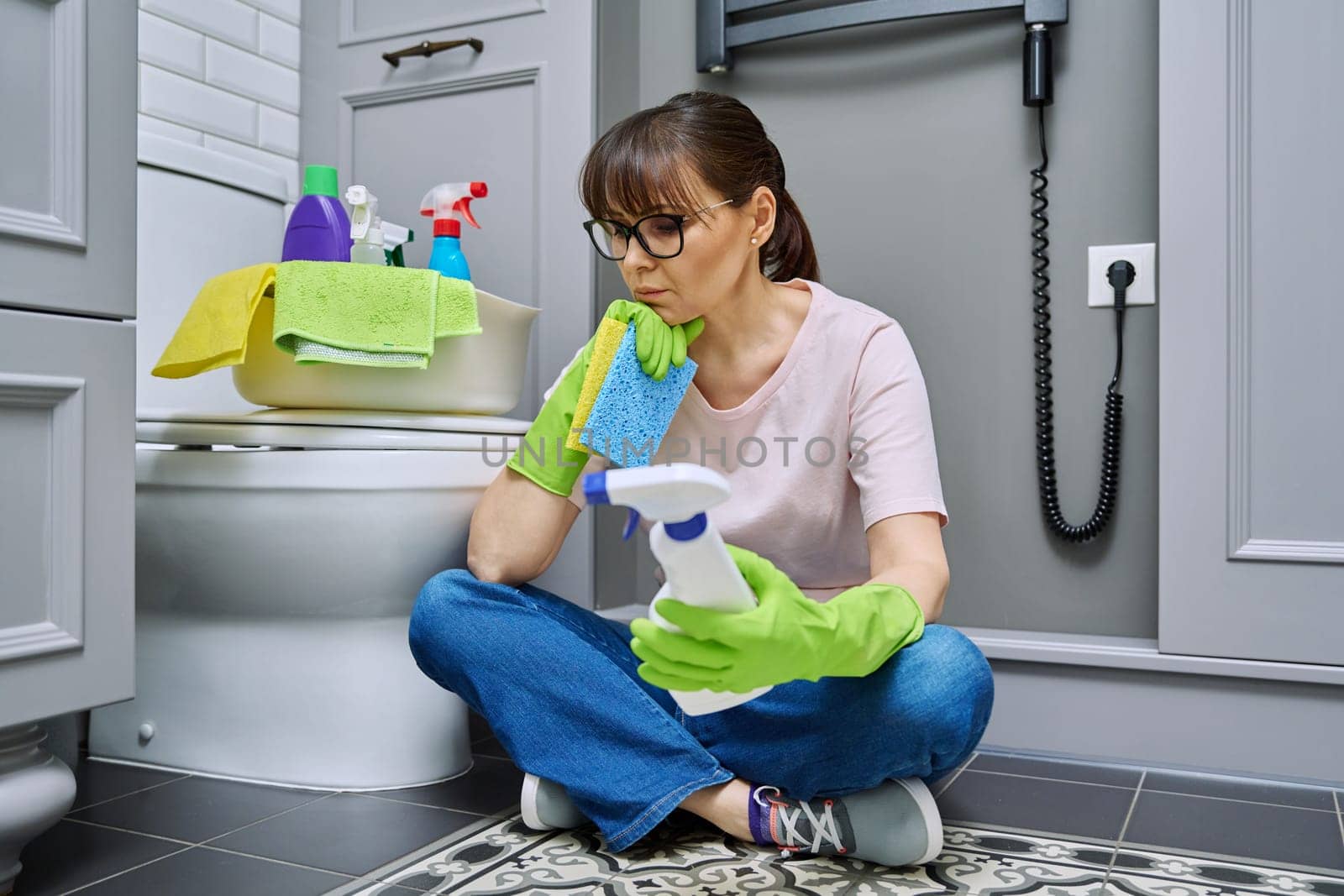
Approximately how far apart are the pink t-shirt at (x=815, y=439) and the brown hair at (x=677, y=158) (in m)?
0.19

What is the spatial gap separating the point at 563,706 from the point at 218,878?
0.36 meters

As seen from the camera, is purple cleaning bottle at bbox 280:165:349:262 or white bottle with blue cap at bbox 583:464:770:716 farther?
purple cleaning bottle at bbox 280:165:349:262

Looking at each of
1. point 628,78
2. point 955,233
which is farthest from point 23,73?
point 955,233

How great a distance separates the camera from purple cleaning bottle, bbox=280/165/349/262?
1491 millimetres

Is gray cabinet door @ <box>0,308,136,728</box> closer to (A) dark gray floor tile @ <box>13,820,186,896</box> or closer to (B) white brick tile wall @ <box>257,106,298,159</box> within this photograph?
(A) dark gray floor tile @ <box>13,820,186,896</box>

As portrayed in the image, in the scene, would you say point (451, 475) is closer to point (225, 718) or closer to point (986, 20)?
point (225, 718)

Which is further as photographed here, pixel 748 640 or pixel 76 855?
pixel 76 855

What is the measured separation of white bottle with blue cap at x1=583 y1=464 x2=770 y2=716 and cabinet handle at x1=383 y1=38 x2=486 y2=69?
4.63 ft

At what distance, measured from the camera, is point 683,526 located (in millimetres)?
668

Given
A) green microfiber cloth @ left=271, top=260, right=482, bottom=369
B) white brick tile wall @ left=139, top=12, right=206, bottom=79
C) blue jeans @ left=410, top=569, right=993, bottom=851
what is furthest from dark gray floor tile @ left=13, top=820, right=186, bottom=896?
white brick tile wall @ left=139, top=12, right=206, bottom=79

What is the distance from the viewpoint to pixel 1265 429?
1.41 metres

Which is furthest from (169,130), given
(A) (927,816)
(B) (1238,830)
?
(B) (1238,830)

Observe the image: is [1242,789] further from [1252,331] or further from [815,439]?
[815,439]

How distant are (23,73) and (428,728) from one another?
2.78 feet
